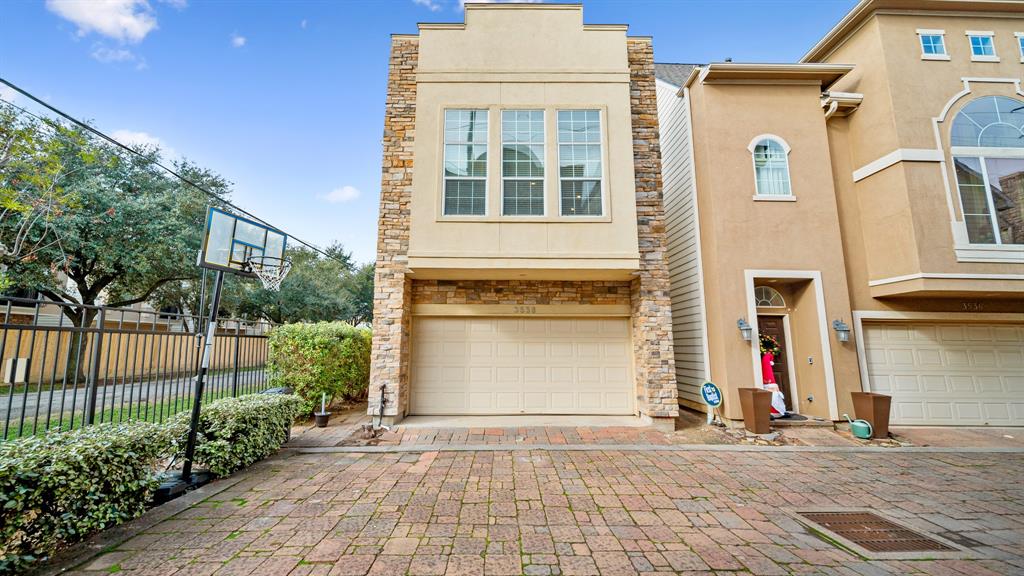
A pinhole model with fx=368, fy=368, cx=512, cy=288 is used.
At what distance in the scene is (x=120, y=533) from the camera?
3.02 m

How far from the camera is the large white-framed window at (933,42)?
727 cm

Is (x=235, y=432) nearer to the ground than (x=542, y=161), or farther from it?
nearer to the ground

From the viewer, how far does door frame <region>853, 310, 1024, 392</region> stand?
275 inches

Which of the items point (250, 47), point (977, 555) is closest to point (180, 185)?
point (250, 47)

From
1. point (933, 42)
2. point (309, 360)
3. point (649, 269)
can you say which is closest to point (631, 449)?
point (649, 269)

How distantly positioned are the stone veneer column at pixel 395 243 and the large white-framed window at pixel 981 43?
36.5 feet

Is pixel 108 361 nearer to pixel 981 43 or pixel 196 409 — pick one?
pixel 196 409

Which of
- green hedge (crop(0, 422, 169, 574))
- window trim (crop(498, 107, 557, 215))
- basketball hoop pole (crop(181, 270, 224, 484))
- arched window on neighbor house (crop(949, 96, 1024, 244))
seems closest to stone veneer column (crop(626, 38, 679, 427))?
window trim (crop(498, 107, 557, 215))

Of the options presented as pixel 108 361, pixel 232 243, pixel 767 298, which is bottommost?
pixel 108 361

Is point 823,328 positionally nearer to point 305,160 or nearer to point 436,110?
point 436,110

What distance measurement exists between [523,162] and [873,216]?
6.91 m

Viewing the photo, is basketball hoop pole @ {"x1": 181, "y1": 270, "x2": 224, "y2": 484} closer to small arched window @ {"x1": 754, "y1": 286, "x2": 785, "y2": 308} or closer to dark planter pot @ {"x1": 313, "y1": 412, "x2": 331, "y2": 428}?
dark planter pot @ {"x1": 313, "y1": 412, "x2": 331, "y2": 428}

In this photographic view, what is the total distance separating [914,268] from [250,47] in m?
14.8

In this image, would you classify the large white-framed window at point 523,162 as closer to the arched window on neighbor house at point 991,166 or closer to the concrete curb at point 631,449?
the concrete curb at point 631,449
